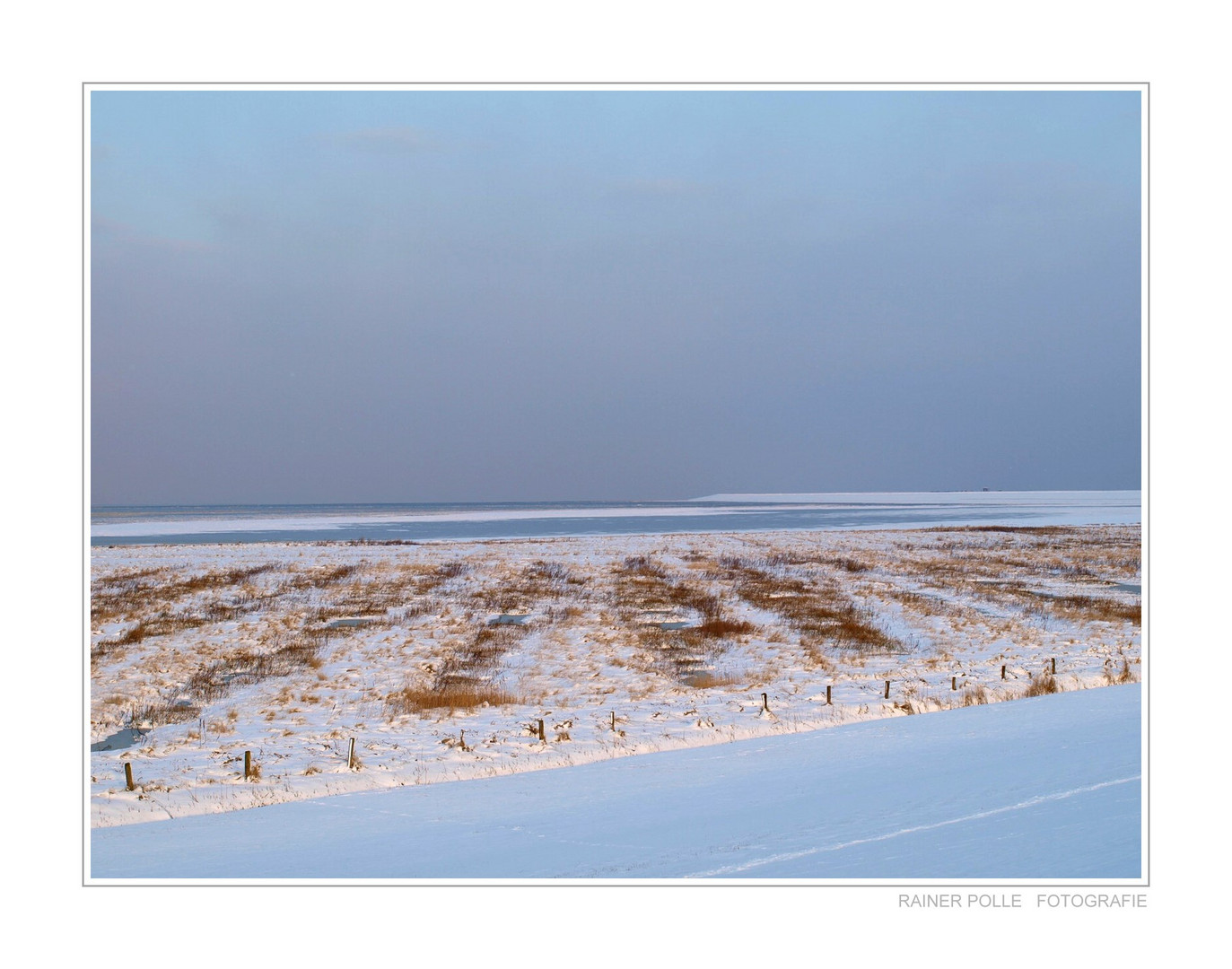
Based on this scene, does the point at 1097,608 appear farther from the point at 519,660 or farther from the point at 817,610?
the point at 519,660

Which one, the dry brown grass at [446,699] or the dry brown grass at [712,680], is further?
the dry brown grass at [712,680]

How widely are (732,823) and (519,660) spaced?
10020 millimetres

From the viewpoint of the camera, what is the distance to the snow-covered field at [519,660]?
10.5m

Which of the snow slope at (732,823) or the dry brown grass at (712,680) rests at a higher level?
the snow slope at (732,823)

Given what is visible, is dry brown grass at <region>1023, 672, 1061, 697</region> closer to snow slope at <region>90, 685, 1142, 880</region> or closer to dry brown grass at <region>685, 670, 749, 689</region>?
snow slope at <region>90, 685, 1142, 880</region>

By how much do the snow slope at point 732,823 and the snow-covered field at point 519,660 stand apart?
22.4 inches

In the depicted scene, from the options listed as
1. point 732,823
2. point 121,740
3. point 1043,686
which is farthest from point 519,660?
point 732,823

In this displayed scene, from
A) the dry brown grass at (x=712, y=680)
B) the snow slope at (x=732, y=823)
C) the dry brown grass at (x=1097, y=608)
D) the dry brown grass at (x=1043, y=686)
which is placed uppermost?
the snow slope at (x=732, y=823)

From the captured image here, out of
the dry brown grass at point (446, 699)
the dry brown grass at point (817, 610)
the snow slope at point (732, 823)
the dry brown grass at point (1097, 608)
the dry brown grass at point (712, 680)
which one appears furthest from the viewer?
the dry brown grass at point (1097, 608)

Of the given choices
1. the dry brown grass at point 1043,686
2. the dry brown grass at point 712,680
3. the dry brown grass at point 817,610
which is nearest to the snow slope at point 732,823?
the dry brown grass at point 1043,686

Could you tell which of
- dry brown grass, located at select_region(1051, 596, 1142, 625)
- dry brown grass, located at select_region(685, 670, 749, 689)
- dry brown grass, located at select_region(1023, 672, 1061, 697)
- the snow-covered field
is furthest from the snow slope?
dry brown grass, located at select_region(1051, 596, 1142, 625)

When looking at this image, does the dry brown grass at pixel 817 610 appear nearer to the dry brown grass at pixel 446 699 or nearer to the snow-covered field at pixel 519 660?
the snow-covered field at pixel 519 660

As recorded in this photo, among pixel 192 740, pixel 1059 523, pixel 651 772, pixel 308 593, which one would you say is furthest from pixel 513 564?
pixel 1059 523
